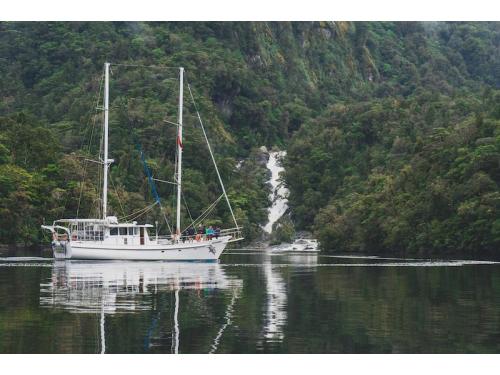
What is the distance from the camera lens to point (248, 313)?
126ft

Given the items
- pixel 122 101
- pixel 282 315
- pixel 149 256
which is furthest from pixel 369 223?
pixel 282 315

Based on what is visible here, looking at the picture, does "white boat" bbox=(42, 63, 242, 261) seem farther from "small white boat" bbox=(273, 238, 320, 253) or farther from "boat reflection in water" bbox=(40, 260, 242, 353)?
"small white boat" bbox=(273, 238, 320, 253)

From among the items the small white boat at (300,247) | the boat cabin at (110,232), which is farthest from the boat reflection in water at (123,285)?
the small white boat at (300,247)

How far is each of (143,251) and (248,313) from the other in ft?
148

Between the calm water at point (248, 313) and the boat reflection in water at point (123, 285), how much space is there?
2.1 inches

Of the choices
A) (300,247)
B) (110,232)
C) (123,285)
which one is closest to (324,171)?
(300,247)

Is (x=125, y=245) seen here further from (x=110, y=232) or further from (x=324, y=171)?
(x=324, y=171)

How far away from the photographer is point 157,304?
41.7m

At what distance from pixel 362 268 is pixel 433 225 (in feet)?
116

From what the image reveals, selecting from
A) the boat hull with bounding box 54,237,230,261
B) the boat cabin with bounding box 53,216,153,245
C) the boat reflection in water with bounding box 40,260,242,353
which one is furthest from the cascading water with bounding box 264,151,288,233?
the boat reflection in water with bounding box 40,260,242,353

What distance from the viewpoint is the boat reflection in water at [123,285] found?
131 ft

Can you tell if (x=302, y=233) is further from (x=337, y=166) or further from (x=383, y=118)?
(x=383, y=118)

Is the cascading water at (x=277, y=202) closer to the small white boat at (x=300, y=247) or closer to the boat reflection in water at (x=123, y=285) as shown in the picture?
the small white boat at (x=300, y=247)

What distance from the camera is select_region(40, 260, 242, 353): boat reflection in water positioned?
39.9m
